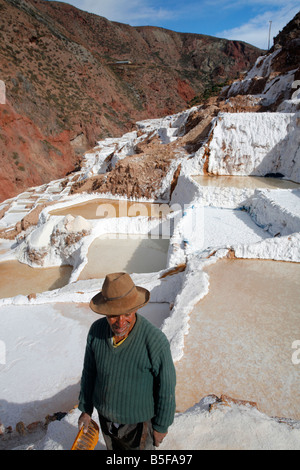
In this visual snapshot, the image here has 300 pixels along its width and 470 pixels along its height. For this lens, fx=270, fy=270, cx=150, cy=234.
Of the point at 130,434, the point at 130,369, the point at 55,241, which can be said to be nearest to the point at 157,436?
the point at 130,434

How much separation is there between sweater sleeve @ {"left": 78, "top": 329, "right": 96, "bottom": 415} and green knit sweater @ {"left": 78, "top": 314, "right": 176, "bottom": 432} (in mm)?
70

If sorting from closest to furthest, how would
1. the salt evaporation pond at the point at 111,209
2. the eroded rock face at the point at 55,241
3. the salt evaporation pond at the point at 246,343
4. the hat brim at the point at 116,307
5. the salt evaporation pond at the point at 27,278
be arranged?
the hat brim at the point at 116,307, the salt evaporation pond at the point at 246,343, the salt evaporation pond at the point at 27,278, the eroded rock face at the point at 55,241, the salt evaporation pond at the point at 111,209

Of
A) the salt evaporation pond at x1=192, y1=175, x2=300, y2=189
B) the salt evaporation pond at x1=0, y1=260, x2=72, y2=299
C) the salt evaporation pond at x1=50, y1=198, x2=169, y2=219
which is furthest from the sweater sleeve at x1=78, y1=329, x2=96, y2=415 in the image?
the salt evaporation pond at x1=50, y1=198, x2=169, y2=219

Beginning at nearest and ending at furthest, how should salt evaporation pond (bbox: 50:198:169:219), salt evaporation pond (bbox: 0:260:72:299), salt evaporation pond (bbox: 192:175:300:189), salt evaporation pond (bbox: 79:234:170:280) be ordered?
salt evaporation pond (bbox: 79:234:170:280) → salt evaporation pond (bbox: 0:260:72:299) → salt evaporation pond (bbox: 192:175:300:189) → salt evaporation pond (bbox: 50:198:169:219)

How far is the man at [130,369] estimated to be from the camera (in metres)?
1.65

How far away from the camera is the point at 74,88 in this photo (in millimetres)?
35094

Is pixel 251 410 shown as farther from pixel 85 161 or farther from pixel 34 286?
pixel 85 161

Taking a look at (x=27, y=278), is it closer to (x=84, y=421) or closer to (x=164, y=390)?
(x=84, y=421)

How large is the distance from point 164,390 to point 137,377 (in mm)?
181

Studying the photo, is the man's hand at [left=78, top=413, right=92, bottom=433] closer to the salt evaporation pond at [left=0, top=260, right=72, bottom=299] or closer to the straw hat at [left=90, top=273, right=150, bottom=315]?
the straw hat at [left=90, top=273, right=150, bottom=315]

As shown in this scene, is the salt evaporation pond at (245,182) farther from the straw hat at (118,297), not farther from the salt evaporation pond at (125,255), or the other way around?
the straw hat at (118,297)

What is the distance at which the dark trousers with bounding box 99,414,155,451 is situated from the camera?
176cm

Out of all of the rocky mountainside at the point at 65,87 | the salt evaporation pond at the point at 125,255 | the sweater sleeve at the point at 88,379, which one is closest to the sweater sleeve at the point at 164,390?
the sweater sleeve at the point at 88,379

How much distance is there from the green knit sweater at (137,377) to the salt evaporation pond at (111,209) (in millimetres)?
11272
